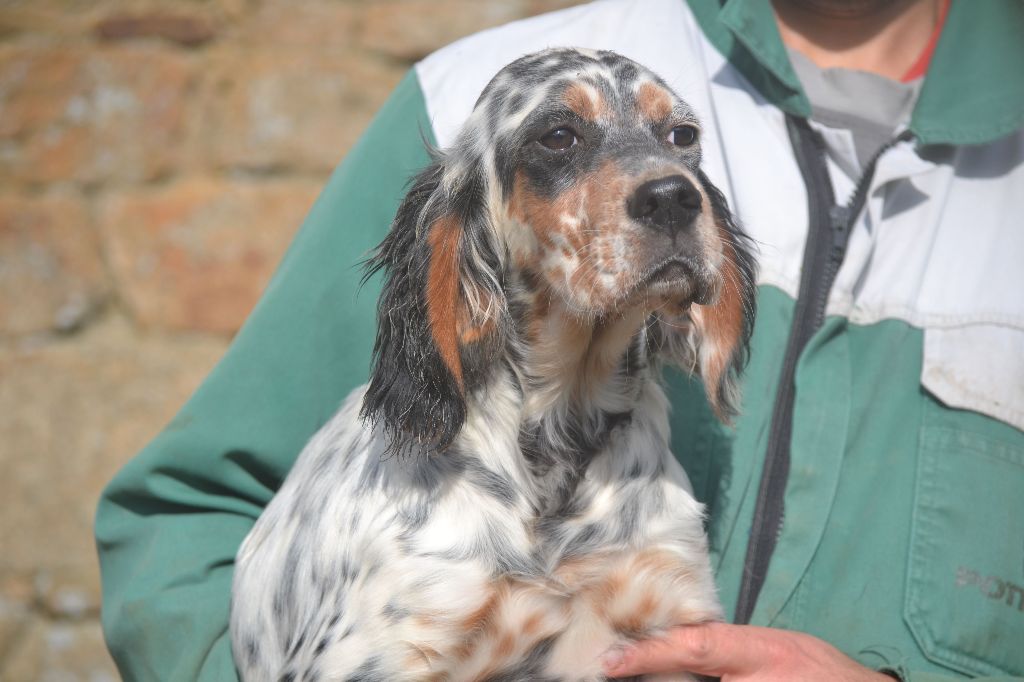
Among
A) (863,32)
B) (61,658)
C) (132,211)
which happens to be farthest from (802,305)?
(61,658)

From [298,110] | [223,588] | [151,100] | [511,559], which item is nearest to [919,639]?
[511,559]

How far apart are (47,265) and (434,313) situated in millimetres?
2410

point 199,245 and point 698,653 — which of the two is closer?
point 698,653

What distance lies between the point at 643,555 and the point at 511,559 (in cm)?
25

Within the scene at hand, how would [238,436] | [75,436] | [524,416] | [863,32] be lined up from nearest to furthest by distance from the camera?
[524,416] → [238,436] → [863,32] → [75,436]

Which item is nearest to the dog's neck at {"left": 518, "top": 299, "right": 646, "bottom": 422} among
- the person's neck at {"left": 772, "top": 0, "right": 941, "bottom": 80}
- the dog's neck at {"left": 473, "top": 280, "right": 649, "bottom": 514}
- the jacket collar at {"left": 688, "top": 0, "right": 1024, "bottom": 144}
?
the dog's neck at {"left": 473, "top": 280, "right": 649, "bottom": 514}

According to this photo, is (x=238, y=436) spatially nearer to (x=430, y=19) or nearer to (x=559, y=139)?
(x=559, y=139)

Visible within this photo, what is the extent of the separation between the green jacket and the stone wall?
154 cm

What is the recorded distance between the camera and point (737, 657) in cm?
191

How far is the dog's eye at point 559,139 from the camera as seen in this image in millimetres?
2037

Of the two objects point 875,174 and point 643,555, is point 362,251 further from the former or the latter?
point 875,174

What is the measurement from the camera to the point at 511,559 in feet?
6.16

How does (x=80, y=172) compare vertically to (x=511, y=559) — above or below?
below

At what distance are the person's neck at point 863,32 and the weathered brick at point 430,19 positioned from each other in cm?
144
